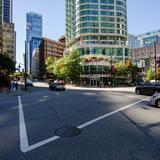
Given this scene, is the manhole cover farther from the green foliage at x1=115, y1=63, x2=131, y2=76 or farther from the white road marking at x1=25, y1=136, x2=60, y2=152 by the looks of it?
the green foliage at x1=115, y1=63, x2=131, y2=76

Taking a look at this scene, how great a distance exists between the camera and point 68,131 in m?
8.45

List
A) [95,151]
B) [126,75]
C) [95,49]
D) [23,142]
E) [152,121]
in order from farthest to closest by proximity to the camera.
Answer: [95,49], [126,75], [152,121], [23,142], [95,151]

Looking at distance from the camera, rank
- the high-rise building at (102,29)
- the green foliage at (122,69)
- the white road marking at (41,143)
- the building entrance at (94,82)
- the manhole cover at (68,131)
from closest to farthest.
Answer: the white road marking at (41,143)
the manhole cover at (68,131)
the green foliage at (122,69)
the building entrance at (94,82)
the high-rise building at (102,29)

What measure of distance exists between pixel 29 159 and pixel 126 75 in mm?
65562

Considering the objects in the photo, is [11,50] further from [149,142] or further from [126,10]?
[149,142]

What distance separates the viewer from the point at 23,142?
7.06 metres

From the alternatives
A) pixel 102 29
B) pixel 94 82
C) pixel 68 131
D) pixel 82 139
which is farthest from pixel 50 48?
pixel 82 139

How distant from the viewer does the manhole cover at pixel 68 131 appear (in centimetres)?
802

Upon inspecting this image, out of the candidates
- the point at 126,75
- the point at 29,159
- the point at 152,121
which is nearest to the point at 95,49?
the point at 126,75

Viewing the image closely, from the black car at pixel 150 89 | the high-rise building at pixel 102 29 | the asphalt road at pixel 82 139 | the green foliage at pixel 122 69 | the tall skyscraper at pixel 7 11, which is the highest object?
the tall skyscraper at pixel 7 11

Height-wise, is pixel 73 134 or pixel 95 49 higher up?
pixel 95 49

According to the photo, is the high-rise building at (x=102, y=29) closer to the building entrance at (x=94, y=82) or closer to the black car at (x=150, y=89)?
the building entrance at (x=94, y=82)

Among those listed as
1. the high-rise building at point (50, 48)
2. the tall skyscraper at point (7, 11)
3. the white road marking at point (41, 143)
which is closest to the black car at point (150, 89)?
→ the white road marking at point (41, 143)

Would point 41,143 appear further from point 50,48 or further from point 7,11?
point 7,11
